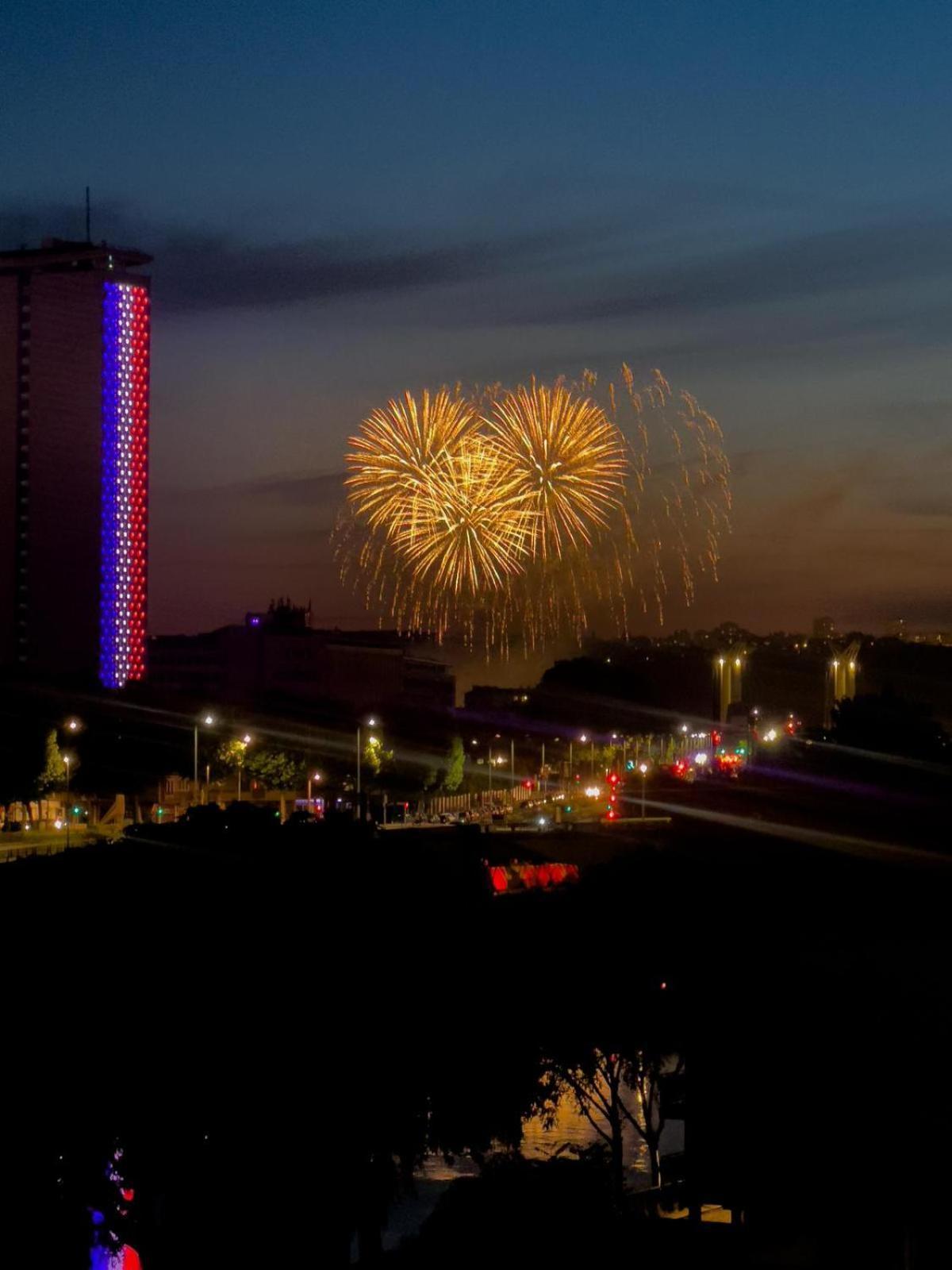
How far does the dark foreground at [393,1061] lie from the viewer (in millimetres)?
11852

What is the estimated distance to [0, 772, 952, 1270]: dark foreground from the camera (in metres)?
11.9

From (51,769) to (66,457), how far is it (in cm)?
5802

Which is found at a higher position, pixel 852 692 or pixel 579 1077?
pixel 852 692

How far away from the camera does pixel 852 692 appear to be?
A: 103 m

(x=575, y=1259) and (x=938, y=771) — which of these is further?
(x=938, y=771)

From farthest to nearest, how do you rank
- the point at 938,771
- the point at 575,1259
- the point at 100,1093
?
1. the point at 938,771
2. the point at 100,1093
3. the point at 575,1259

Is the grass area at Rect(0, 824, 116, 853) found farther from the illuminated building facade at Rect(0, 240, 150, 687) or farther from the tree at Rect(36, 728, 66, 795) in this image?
the illuminated building facade at Rect(0, 240, 150, 687)

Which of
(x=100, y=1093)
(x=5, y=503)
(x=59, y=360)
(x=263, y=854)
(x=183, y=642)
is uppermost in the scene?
(x=59, y=360)

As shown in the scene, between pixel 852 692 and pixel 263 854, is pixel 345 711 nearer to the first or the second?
pixel 852 692

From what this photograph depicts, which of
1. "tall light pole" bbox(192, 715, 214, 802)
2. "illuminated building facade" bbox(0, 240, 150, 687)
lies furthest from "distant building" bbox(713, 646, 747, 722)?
"tall light pole" bbox(192, 715, 214, 802)

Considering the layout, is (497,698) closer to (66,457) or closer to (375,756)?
(66,457)

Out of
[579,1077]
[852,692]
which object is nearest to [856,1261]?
[579,1077]

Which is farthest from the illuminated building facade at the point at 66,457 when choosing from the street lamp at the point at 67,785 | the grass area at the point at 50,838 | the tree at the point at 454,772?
the grass area at the point at 50,838

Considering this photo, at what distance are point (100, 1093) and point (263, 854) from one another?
659cm
